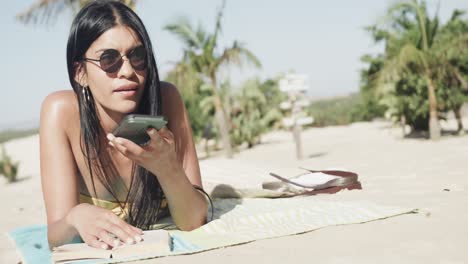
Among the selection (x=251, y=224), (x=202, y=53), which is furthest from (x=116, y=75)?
(x=202, y=53)

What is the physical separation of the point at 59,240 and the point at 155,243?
0.47 meters

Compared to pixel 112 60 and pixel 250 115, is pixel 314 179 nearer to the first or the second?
pixel 112 60

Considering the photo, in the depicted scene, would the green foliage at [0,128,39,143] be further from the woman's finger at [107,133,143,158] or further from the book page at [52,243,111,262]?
the woman's finger at [107,133,143,158]

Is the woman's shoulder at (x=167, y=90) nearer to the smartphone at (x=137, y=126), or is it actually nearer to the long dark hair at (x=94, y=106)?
the long dark hair at (x=94, y=106)

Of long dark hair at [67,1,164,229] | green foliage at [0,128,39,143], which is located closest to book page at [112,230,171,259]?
long dark hair at [67,1,164,229]

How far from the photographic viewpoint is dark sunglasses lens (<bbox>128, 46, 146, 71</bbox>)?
2115 millimetres

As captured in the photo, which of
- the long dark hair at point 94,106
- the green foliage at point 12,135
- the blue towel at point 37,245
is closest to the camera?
the long dark hair at point 94,106

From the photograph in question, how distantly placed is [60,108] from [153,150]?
25.9 inches

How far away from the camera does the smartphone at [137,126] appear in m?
1.77

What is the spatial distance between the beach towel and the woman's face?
2.32 ft

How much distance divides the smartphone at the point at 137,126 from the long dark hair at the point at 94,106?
0.45 meters

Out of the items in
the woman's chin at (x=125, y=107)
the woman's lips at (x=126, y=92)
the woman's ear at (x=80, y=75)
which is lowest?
the woman's chin at (x=125, y=107)

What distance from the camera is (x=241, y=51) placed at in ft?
36.5

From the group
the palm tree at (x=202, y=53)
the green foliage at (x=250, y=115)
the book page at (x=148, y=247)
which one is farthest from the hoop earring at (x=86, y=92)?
the green foliage at (x=250, y=115)
